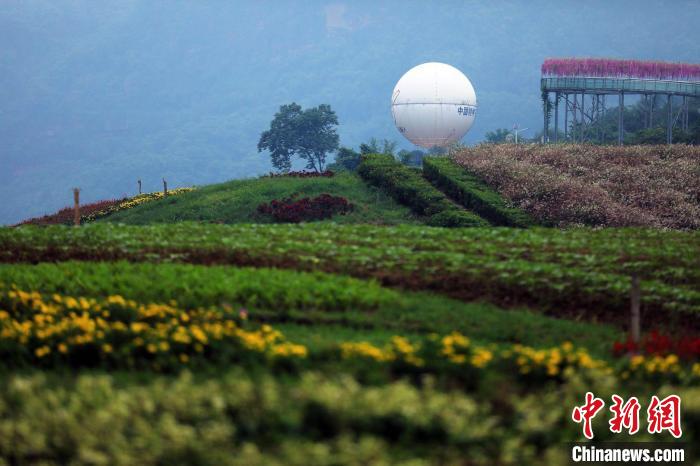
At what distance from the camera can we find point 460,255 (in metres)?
17.9

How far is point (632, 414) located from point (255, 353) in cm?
423

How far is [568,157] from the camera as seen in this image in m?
35.7

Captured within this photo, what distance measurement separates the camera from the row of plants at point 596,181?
2905cm

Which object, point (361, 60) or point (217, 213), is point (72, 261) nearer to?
point (217, 213)

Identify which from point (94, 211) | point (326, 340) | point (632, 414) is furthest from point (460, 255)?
point (94, 211)

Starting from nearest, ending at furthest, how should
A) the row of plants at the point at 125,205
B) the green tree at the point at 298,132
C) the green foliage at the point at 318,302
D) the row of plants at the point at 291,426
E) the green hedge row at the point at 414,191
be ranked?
the row of plants at the point at 291,426, the green foliage at the point at 318,302, the green hedge row at the point at 414,191, the row of plants at the point at 125,205, the green tree at the point at 298,132

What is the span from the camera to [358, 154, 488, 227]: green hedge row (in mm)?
28705

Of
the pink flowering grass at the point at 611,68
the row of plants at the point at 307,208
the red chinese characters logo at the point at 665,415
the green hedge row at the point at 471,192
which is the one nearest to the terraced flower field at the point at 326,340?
the red chinese characters logo at the point at 665,415

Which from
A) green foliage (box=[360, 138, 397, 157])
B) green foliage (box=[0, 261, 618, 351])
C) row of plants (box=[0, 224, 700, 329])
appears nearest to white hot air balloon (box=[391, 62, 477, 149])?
green foliage (box=[360, 138, 397, 157])

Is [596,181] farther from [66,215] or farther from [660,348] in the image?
[66,215]

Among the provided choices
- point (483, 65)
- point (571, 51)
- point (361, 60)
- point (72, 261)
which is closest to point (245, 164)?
point (361, 60)

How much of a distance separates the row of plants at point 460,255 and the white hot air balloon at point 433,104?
27.0 meters

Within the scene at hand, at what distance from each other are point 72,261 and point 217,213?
13.6 meters

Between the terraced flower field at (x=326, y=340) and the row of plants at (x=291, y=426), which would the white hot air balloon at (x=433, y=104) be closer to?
the terraced flower field at (x=326, y=340)
